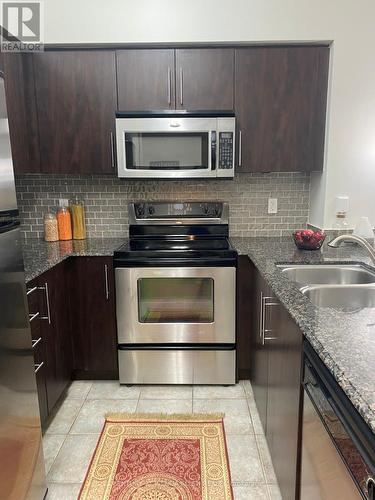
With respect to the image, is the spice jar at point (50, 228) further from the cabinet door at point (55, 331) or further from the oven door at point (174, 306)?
the oven door at point (174, 306)

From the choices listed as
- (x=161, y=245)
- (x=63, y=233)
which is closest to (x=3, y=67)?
(x=63, y=233)

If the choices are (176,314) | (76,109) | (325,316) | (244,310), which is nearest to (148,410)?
(176,314)

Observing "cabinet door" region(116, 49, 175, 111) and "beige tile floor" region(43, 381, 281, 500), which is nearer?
"beige tile floor" region(43, 381, 281, 500)

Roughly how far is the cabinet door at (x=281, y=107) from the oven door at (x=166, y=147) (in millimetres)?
267

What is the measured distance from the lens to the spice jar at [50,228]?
2621mm

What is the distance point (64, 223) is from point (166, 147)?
38.8 inches

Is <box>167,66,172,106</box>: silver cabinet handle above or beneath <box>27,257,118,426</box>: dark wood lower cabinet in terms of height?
above

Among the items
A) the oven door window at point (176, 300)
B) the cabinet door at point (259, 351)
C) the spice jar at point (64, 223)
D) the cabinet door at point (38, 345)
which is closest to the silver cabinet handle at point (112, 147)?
the spice jar at point (64, 223)

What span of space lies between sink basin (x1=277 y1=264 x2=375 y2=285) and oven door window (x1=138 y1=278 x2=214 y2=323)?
1.99ft

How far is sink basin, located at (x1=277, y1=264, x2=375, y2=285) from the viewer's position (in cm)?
187

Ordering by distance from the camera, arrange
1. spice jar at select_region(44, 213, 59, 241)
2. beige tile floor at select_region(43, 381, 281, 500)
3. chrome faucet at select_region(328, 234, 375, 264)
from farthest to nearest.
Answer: spice jar at select_region(44, 213, 59, 241) → beige tile floor at select_region(43, 381, 281, 500) → chrome faucet at select_region(328, 234, 375, 264)

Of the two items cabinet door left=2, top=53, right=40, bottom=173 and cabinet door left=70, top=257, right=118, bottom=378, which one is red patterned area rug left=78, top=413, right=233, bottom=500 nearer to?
cabinet door left=70, top=257, right=118, bottom=378

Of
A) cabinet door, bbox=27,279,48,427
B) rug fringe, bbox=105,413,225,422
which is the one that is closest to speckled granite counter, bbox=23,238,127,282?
cabinet door, bbox=27,279,48,427

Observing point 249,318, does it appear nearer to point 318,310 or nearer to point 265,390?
point 265,390
